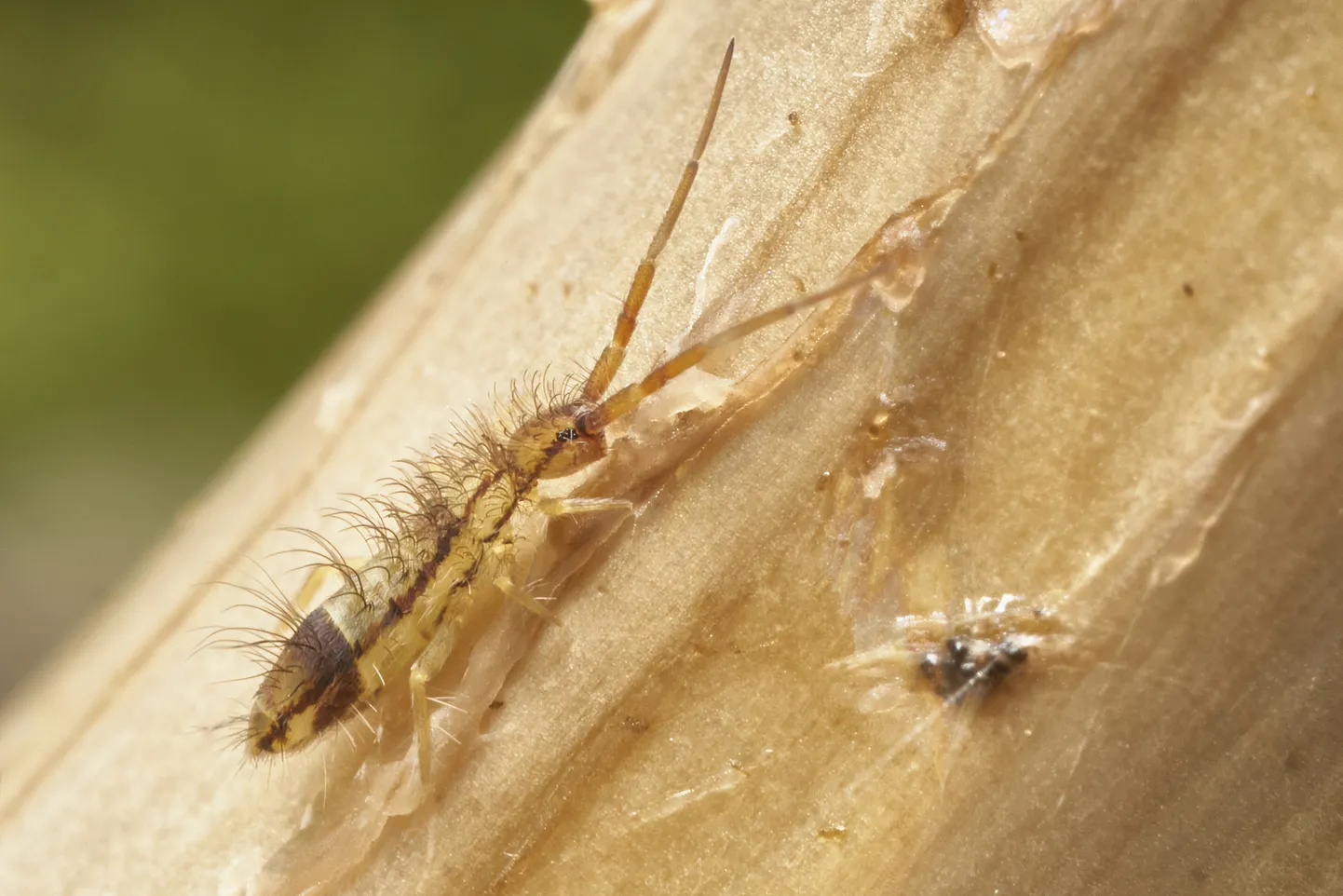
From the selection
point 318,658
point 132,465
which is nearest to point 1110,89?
point 318,658

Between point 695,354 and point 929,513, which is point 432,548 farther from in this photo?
point 929,513

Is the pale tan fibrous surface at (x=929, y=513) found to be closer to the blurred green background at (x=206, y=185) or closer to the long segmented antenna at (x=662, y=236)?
the long segmented antenna at (x=662, y=236)

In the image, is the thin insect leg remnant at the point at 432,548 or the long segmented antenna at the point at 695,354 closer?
the long segmented antenna at the point at 695,354

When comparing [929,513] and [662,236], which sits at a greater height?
[662,236]

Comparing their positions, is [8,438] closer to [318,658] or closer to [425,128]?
[425,128]

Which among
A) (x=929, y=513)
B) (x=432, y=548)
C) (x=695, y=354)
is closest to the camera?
(x=929, y=513)

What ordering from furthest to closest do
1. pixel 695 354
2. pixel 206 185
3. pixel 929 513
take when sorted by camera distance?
pixel 206 185 < pixel 695 354 < pixel 929 513

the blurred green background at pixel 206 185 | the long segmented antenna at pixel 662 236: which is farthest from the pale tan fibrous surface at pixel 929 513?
the blurred green background at pixel 206 185

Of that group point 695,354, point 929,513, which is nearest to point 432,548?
point 695,354
